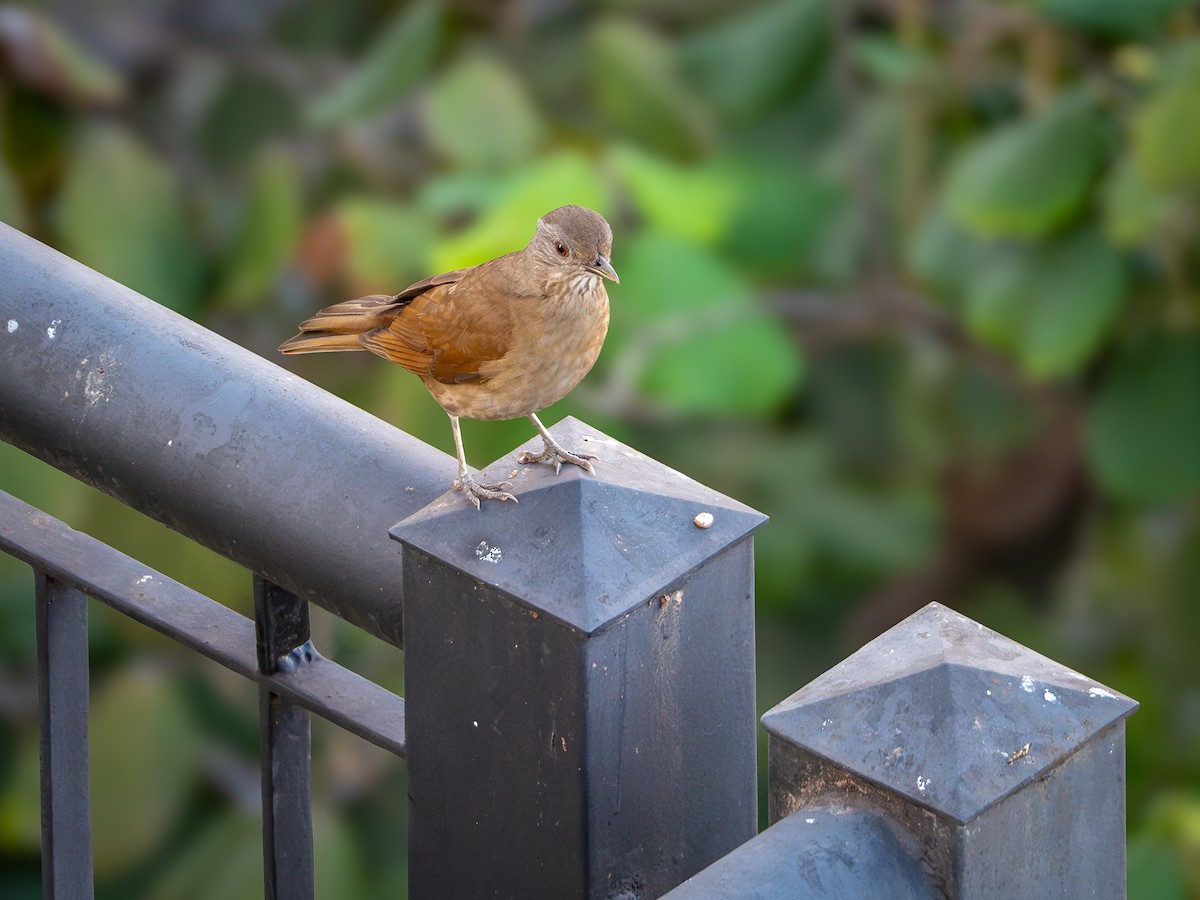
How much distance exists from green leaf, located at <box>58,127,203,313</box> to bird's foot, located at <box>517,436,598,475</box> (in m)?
2.81

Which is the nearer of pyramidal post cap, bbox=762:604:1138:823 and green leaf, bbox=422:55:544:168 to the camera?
pyramidal post cap, bbox=762:604:1138:823

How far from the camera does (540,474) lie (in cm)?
146

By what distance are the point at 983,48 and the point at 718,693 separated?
3.44 m

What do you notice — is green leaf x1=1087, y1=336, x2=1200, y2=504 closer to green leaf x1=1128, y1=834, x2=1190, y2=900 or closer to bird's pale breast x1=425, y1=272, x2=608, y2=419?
green leaf x1=1128, y1=834, x2=1190, y2=900

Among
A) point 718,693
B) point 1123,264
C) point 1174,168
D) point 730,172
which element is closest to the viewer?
point 718,693

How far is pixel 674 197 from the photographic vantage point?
3.84 m

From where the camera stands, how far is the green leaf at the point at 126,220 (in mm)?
4219

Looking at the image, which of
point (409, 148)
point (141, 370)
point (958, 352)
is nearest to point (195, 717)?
point (409, 148)

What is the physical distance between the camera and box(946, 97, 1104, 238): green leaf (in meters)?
3.70

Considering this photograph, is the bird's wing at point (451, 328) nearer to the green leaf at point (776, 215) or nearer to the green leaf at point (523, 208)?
the green leaf at point (523, 208)

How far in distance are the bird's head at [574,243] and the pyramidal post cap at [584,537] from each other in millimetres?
1341

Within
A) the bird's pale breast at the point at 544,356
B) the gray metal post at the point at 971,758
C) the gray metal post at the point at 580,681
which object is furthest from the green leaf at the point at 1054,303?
the gray metal post at the point at 971,758

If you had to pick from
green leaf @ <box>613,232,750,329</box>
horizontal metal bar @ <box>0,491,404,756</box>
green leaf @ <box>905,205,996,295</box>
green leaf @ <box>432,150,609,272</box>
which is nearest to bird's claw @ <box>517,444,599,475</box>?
horizontal metal bar @ <box>0,491,404,756</box>

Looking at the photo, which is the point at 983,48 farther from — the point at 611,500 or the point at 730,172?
the point at 611,500
